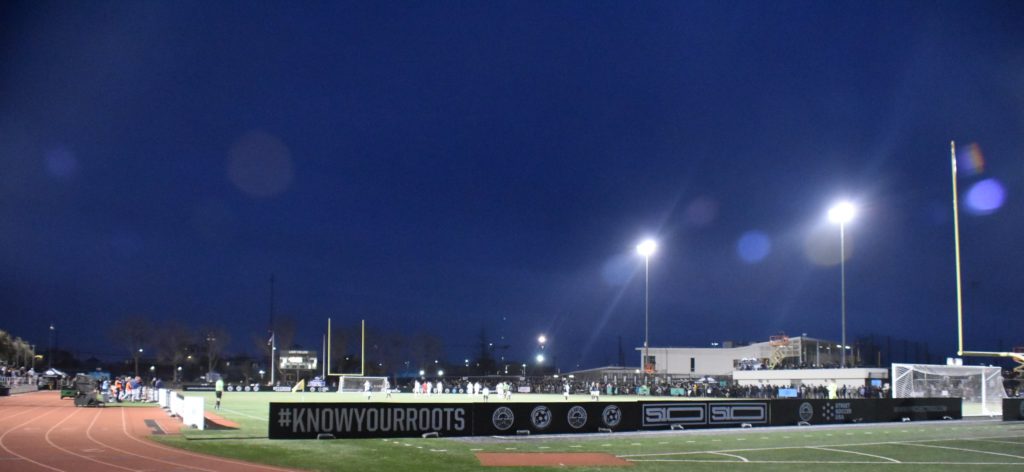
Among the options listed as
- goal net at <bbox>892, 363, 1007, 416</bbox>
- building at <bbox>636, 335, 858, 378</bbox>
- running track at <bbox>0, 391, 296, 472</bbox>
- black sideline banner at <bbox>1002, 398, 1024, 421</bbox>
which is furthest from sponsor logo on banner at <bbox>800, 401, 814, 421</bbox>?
building at <bbox>636, 335, 858, 378</bbox>

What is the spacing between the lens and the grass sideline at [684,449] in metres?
17.4

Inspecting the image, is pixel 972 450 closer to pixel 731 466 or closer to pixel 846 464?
pixel 846 464

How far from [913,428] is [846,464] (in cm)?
1466

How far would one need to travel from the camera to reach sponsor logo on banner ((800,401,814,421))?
3095cm

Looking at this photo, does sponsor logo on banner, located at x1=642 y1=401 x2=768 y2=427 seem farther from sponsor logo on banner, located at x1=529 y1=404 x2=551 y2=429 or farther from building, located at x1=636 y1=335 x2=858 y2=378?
building, located at x1=636 y1=335 x2=858 y2=378

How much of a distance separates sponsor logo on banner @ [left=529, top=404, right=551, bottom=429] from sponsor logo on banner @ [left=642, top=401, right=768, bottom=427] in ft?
12.1

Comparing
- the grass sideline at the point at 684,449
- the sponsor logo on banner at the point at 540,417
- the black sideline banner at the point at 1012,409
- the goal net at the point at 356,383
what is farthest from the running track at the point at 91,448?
the goal net at the point at 356,383

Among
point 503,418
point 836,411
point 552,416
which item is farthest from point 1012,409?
point 503,418

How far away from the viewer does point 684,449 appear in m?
20.9

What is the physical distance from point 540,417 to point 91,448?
1264 centimetres

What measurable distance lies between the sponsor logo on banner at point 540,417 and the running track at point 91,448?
10.2 metres

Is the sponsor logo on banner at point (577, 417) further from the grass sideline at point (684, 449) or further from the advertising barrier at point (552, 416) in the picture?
the grass sideline at point (684, 449)

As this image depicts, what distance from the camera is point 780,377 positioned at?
6906 centimetres

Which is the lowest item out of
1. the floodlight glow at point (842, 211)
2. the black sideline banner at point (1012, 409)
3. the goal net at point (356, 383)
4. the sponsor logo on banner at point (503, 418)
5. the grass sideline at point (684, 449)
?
the goal net at point (356, 383)
